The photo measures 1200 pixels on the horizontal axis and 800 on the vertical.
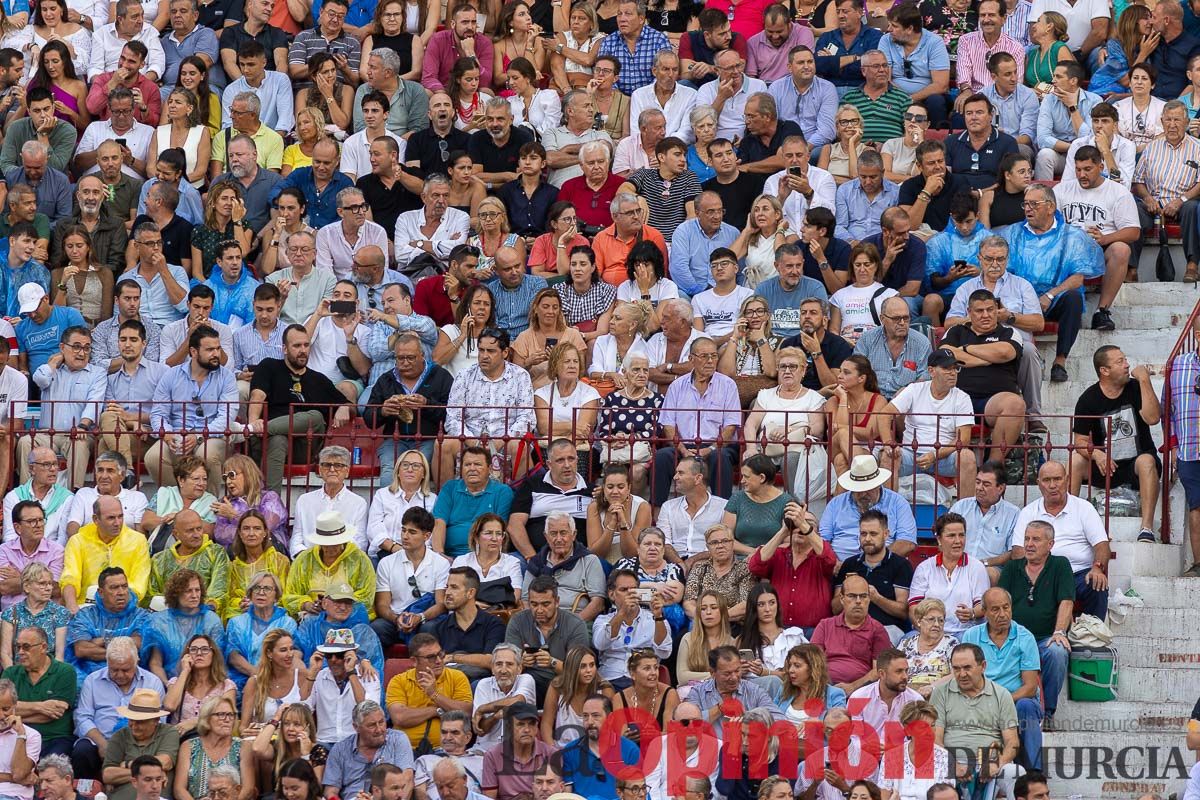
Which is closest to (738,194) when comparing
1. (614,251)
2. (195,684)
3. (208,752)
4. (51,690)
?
(614,251)

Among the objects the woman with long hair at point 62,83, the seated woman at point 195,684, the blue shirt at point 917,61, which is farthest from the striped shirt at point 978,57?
the seated woman at point 195,684

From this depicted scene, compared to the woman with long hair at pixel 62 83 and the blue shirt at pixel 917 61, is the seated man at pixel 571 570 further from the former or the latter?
the woman with long hair at pixel 62 83

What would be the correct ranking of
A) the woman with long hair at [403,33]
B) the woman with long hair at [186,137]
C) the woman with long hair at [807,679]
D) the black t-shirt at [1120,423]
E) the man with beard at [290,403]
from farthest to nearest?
1. the woman with long hair at [403,33]
2. the woman with long hair at [186,137]
3. the man with beard at [290,403]
4. the black t-shirt at [1120,423]
5. the woman with long hair at [807,679]

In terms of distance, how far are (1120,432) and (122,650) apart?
286 inches

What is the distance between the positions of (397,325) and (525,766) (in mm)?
4638

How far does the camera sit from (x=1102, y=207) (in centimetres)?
2114

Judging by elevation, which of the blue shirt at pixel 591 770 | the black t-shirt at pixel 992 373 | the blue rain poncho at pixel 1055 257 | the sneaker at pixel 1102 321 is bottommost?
the blue shirt at pixel 591 770

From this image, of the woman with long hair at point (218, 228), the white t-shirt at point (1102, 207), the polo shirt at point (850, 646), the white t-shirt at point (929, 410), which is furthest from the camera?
the woman with long hair at point (218, 228)

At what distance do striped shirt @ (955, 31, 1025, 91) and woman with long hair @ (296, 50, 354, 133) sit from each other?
5.50 m

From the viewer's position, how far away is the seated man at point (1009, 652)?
1684 cm


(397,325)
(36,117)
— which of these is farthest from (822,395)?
(36,117)

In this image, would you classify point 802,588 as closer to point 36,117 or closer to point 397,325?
point 397,325

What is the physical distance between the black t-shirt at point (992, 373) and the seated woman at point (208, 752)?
615 cm

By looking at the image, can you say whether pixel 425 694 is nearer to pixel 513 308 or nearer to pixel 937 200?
pixel 513 308
